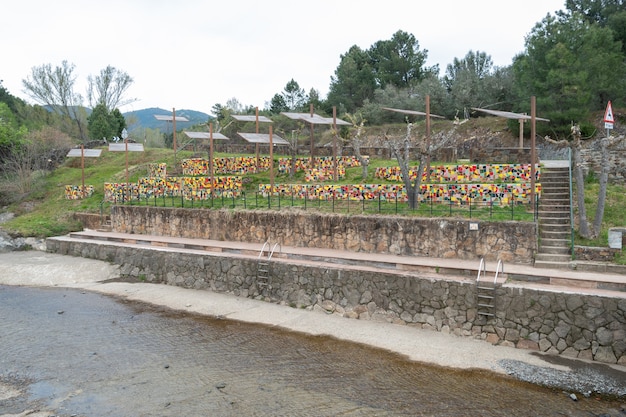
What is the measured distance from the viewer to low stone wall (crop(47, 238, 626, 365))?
13281 millimetres

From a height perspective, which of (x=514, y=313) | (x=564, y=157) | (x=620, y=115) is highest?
(x=620, y=115)

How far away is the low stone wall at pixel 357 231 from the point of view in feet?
57.4

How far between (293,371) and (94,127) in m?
44.9

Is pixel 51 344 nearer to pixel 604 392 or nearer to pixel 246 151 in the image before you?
pixel 604 392

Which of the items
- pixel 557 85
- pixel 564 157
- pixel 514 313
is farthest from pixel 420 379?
pixel 557 85

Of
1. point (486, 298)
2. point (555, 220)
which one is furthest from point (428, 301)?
point (555, 220)

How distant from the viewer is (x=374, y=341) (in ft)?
49.1

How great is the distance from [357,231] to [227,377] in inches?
348

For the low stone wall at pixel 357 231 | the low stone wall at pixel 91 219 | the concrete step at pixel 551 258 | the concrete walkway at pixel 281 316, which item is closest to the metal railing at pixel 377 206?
the low stone wall at pixel 357 231

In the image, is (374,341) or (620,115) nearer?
(374,341)

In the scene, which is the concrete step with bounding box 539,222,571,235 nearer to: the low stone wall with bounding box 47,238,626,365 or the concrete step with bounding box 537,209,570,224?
the concrete step with bounding box 537,209,570,224

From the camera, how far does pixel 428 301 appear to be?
615 inches

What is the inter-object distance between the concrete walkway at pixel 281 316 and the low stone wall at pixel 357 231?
11.5 feet

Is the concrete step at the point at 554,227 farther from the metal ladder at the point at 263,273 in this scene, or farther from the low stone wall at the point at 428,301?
the metal ladder at the point at 263,273
